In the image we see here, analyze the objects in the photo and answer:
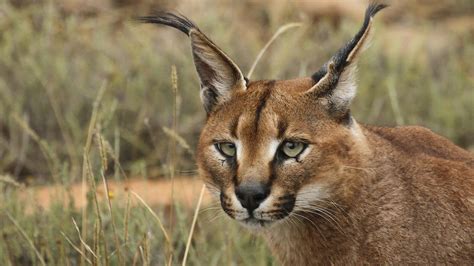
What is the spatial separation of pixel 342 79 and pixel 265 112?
37cm

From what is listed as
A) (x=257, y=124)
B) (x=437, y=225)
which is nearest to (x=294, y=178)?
(x=257, y=124)

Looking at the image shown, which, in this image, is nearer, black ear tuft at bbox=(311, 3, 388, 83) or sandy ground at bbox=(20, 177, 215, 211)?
black ear tuft at bbox=(311, 3, 388, 83)

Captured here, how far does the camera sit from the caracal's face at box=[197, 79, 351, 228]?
4.47 m

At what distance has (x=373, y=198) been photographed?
473 cm

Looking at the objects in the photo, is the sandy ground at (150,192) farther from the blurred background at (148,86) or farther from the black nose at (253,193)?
the black nose at (253,193)

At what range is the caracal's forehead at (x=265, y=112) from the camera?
4586mm

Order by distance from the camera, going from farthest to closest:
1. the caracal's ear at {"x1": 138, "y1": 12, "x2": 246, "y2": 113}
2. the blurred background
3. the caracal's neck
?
1. the blurred background
2. the caracal's ear at {"x1": 138, "y1": 12, "x2": 246, "y2": 113}
3. the caracal's neck

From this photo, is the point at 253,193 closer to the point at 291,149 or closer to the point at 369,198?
the point at 291,149

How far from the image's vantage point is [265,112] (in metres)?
4.62

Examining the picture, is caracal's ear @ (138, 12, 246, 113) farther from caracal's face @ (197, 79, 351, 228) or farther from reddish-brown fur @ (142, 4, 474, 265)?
caracal's face @ (197, 79, 351, 228)

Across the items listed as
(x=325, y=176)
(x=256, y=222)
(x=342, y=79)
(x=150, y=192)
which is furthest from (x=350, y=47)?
(x=150, y=192)

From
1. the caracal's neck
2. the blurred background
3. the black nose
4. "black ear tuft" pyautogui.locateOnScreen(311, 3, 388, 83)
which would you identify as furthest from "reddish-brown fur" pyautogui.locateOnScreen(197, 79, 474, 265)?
the blurred background

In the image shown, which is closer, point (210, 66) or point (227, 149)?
point (227, 149)

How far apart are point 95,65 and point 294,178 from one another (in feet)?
17.9
